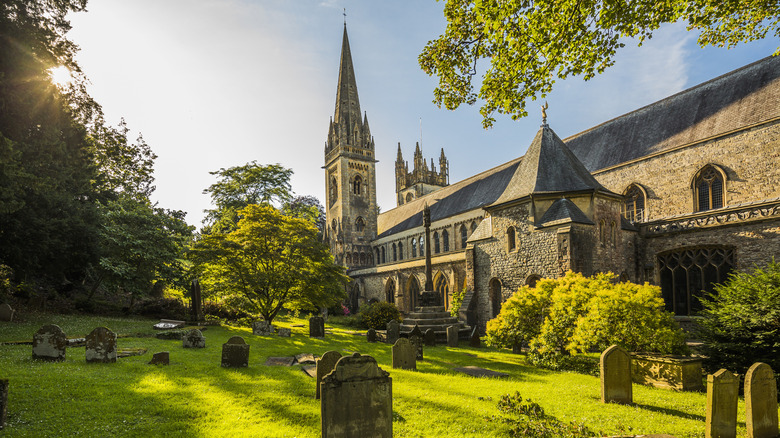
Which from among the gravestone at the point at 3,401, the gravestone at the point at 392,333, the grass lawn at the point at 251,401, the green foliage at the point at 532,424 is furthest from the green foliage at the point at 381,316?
the gravestone at the point at 3,401

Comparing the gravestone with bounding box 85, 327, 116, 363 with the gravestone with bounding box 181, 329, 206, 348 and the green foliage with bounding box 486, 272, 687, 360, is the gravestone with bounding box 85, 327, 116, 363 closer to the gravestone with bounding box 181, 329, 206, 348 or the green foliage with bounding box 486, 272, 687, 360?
the gravestone with bounding box 181, 329, 206, 348

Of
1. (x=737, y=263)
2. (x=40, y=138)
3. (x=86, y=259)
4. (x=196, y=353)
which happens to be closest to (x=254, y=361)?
(x=196, y=353)

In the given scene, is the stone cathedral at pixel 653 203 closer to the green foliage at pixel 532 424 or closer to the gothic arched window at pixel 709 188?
the gothic arched window at pixel 709 188

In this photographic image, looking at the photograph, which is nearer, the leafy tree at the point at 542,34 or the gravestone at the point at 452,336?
the leafy tree at the point at 542,34

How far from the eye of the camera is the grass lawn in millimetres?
5750

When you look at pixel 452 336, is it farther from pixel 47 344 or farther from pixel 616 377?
pixel 47 344

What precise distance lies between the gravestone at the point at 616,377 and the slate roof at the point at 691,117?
1657 centimetres

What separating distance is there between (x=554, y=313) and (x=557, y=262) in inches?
216

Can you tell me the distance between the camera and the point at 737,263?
51.8 ft

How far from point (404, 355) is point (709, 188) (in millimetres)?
17835

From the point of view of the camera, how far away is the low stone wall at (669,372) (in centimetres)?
887

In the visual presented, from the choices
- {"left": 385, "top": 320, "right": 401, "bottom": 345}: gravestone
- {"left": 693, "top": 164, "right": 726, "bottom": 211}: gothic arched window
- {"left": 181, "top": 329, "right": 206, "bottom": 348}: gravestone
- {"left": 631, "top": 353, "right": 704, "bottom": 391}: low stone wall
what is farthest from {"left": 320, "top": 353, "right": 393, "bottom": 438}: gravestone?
{"left": 693, "top": 164, "right": 726, "bottom": 211}: gothic arched window

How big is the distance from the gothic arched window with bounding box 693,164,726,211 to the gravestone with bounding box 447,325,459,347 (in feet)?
43.5

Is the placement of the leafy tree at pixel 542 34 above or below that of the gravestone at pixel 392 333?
above
